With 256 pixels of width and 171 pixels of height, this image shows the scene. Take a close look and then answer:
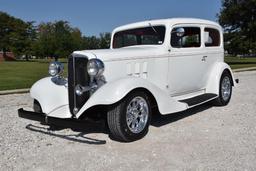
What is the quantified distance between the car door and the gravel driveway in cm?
68

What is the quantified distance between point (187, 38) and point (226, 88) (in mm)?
1801

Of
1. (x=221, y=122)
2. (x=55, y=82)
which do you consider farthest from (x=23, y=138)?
(x=221, y=122)

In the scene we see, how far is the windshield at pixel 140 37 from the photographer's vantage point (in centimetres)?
632

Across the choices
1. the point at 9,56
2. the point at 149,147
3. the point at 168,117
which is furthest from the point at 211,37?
the point at 9,56

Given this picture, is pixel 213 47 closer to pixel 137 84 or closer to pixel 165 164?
pixel 137 84

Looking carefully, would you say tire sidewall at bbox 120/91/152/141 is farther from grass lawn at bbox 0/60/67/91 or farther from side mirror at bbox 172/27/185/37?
grass lawn at bbox 0/60/67/91

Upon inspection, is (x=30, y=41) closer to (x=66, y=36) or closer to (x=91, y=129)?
(x=66, y=36)

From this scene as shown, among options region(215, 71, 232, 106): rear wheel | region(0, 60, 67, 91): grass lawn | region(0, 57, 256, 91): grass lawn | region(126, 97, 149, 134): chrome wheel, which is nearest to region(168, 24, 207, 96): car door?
region(215, 71, 232, 106): rear wheel

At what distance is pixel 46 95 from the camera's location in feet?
19.0

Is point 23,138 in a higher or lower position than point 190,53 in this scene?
lower

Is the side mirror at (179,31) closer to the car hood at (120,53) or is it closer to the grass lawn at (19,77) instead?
the car hood at (120,53)

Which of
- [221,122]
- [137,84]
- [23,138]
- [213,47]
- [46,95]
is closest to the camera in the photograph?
[137,84]

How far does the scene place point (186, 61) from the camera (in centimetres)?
661

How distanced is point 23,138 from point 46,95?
88 centimetres
